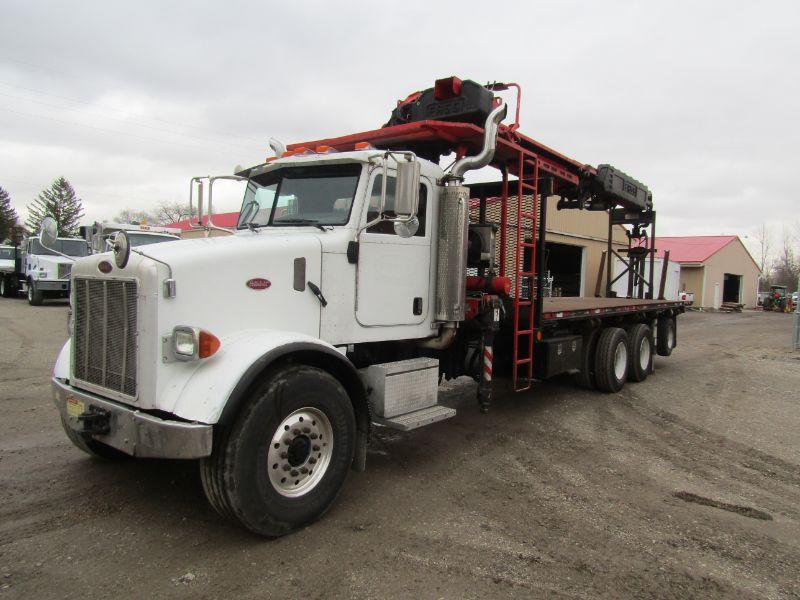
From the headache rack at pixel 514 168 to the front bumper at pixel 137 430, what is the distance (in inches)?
106

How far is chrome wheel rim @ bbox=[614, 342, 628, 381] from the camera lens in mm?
8492

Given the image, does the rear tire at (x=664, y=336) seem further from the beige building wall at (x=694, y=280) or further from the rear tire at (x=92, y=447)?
the beige building wall at (x=694, y=280)

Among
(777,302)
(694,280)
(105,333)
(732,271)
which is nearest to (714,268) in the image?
(694,280)

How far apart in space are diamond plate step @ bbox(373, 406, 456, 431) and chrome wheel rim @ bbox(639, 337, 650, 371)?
5.89 m

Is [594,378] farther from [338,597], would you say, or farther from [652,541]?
[338,597]

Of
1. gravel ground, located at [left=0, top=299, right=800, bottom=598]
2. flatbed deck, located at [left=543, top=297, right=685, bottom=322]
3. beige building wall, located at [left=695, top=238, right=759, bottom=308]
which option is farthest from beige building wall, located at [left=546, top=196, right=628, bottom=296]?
gravel ground, located at [left=0, top=299, right=800, bottom=598]

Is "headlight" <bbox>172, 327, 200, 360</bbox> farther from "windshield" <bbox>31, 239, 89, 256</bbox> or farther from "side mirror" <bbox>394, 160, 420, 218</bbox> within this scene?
"windshield" <bbox>31, 239, 89, 256</bbox>

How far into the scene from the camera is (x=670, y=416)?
7070mm

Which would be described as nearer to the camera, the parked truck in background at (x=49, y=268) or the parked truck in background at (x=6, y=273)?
the parked truck in background at (x=49, y=268)

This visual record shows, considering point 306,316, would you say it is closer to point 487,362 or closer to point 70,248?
point 487,362

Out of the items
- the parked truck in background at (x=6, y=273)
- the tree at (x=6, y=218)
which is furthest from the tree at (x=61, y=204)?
the parked truck in background at (x=6, y=273)

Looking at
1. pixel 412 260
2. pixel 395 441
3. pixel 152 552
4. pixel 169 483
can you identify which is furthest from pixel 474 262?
pixel 152 552

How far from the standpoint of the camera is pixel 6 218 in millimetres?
67062

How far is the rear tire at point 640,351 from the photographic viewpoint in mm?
9109
